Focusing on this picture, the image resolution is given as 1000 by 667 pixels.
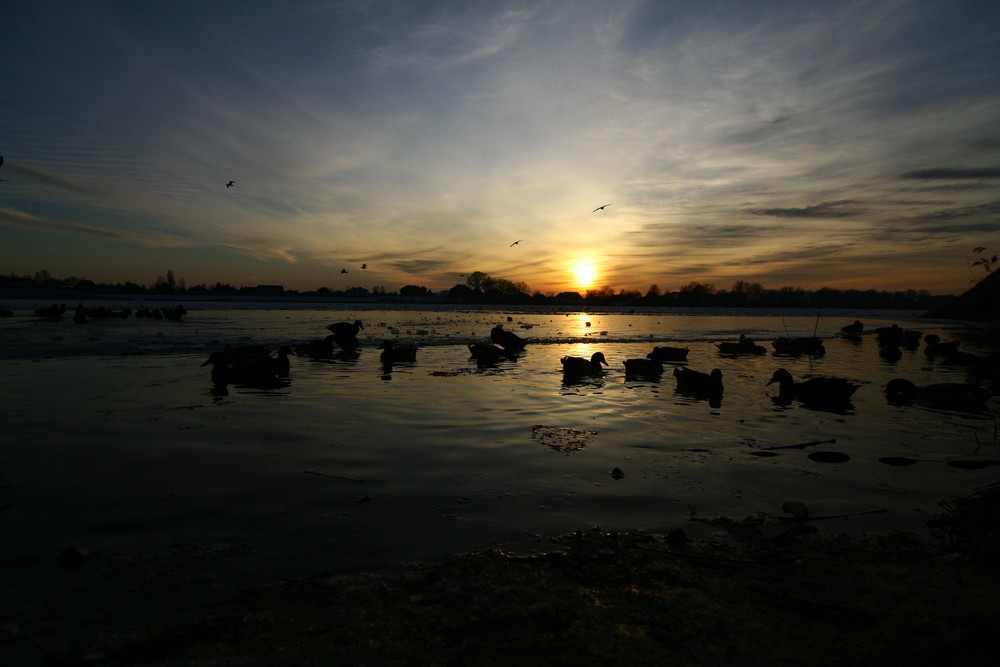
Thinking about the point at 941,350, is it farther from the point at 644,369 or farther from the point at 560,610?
the point at 560,610

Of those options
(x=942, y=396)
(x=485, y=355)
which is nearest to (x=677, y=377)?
(x=942, y=396)

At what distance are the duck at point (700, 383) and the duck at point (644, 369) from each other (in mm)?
2290

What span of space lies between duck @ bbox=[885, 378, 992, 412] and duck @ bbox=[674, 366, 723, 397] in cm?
368

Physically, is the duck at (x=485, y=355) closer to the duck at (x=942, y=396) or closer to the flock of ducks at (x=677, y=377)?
the flock of ducks at (x=677, y=377)

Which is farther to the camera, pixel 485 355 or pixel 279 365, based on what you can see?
pixel 485 355

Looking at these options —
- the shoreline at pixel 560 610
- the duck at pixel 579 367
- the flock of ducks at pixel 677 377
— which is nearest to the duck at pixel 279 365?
the flock of ducks at pixel 677 377

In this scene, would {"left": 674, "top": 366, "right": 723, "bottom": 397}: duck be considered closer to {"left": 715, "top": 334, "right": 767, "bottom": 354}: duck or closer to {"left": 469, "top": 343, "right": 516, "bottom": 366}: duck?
{"left": 469, "top": 343, "right": 516, "bottom": 366}: duck

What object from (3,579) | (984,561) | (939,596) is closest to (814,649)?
(939,596)

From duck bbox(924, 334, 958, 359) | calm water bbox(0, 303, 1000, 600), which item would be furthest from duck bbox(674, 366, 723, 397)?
duck bbox(924, 334, 958, 359)

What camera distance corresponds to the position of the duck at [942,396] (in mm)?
10336

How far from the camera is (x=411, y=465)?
6297 millimetres

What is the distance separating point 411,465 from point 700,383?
26.5ft

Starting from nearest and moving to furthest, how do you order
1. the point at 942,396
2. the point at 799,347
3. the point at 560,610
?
1. the point at 560,610
2. the point at 942,396
3. the point at 799,347

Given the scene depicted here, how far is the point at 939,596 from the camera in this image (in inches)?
139
